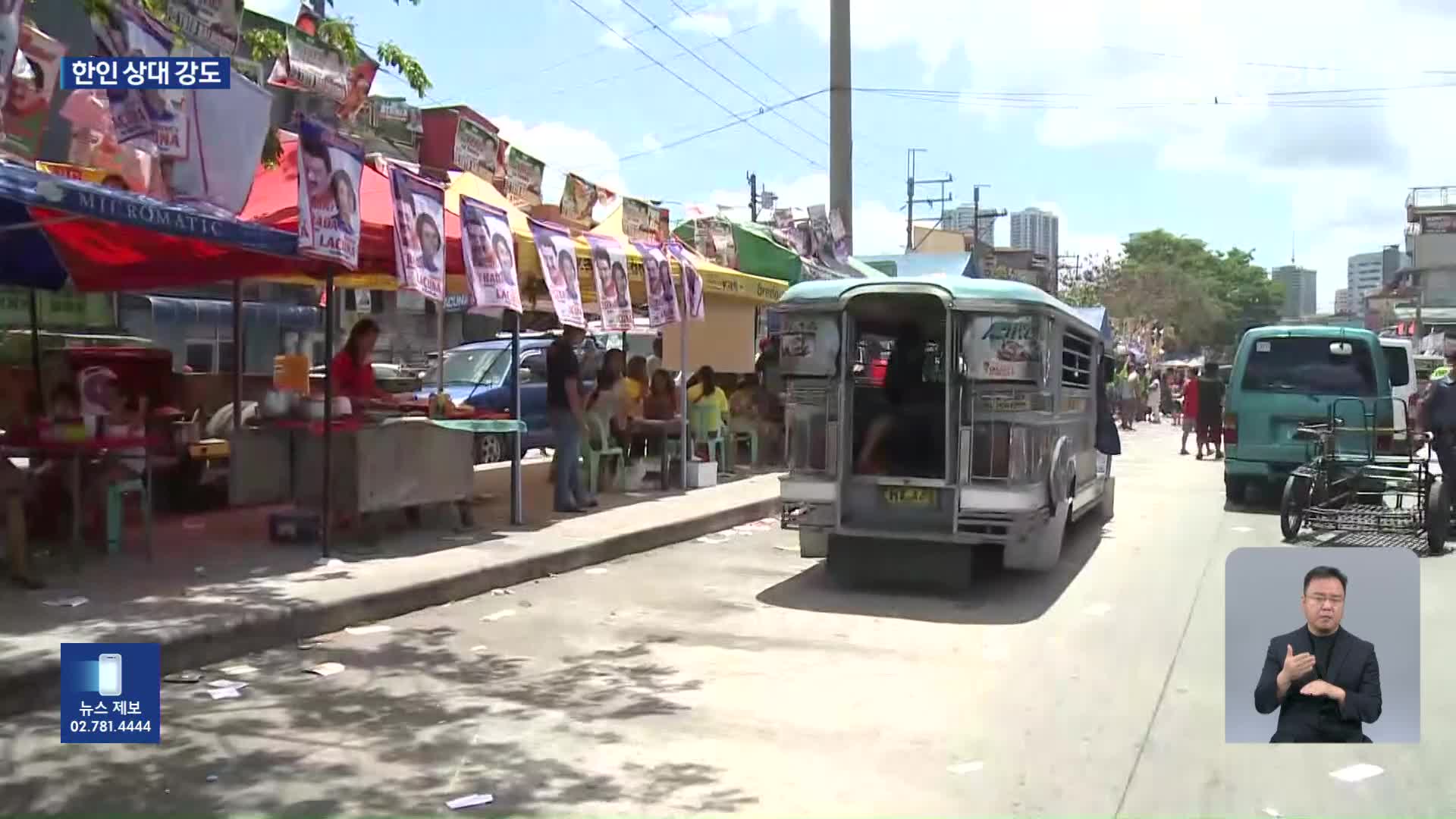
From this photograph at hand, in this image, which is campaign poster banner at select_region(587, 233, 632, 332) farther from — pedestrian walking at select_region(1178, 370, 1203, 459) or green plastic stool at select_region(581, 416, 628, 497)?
pedestrian walking at select_region(1178, 370, 1203, 459)

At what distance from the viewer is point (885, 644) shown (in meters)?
7.41

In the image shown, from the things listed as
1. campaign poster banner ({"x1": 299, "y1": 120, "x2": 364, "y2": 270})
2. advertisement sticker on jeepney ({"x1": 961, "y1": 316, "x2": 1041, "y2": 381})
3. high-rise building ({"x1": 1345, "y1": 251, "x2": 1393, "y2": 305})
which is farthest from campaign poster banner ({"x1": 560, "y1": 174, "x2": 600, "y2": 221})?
high-rise building ({"x1": 1345, "y1": 251, "x2": 1393, "y2": 305})

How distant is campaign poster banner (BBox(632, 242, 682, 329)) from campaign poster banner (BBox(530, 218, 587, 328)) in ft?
5.24

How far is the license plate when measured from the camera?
8.76 metres

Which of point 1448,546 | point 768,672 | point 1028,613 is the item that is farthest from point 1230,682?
point 1448,546

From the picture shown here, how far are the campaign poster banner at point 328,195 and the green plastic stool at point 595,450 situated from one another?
464 centimetres

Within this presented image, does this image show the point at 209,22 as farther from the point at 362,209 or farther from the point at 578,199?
the point at 578,199

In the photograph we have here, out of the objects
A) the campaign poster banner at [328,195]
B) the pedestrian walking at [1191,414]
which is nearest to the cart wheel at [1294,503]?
the campaign poster banner at [328,195]

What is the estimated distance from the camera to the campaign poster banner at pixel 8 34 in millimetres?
6582

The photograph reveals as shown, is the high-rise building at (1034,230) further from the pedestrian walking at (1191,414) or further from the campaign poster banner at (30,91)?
the campaign poster banner at (30,91)

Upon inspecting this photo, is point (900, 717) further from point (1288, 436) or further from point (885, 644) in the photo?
point (1288, 436)

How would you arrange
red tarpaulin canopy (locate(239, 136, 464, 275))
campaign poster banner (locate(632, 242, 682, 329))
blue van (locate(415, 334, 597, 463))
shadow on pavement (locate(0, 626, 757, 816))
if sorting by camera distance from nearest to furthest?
1. shadow on pavement (locate(0, 626, 757, 816))
2. red tarpaulin canopy (locate(239, 136, 464, 275))
3. campaign poster banner (locate(632, 242, 682, 329))
4. blue van (locate(415, 334, 597, 463))

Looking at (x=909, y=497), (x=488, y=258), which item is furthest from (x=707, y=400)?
(x=909, y=497)

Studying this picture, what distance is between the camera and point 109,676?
18.6ft
